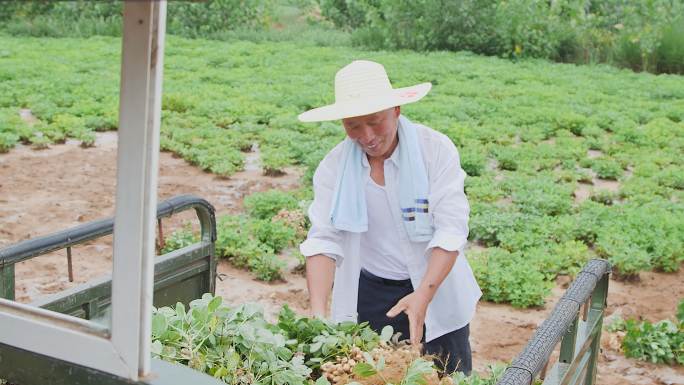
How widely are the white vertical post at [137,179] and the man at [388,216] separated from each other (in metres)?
1.70

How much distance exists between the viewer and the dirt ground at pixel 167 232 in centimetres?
511

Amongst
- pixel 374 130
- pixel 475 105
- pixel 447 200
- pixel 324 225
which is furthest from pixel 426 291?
pixel 475 105

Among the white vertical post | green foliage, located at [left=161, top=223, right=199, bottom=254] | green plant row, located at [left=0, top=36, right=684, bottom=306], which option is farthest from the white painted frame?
green foliage, located at [left=161, top=223, right=199, bottom=254]

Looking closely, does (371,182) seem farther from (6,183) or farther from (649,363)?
(6,183)

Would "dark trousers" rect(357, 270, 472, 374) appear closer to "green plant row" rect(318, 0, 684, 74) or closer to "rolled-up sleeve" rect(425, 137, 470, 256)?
"rolled-up sleeve" rect(425, 137, 470, 256)

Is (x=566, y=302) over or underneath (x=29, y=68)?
over

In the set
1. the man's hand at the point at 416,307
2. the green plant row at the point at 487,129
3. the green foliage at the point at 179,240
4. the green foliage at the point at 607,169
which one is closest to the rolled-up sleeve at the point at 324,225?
the man's hand at the point at 416,307

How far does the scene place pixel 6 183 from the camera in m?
7.80

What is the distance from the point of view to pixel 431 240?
326 centimetres

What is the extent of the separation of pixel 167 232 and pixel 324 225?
11.5ft

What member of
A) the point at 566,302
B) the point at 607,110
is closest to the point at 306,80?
the point at 607,110

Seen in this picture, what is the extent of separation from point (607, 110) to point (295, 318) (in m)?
9.83

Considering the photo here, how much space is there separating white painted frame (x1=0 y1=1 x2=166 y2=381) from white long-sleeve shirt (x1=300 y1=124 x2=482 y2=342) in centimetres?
180

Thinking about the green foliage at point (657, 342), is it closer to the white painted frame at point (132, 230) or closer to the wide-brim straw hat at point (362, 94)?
the wide-brim straw hat at point (362, 94)
